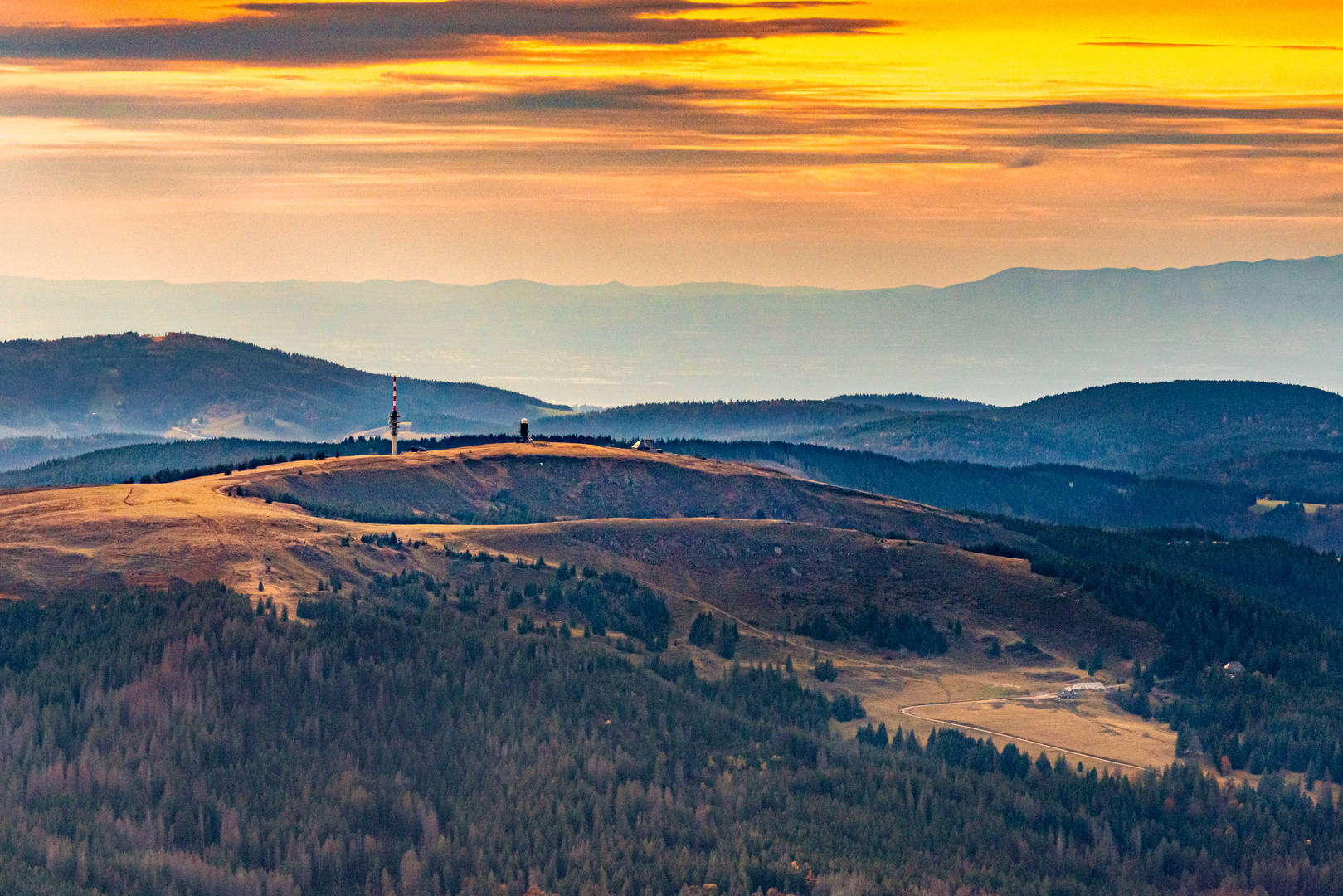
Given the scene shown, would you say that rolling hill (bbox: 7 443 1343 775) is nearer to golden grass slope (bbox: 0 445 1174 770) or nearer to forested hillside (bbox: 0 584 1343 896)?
golden grass slope (bbox: 0 445 1174 770)

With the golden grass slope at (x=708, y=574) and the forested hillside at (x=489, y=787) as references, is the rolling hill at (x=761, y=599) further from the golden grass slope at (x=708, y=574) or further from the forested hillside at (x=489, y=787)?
the forested hillside at (x=489, y=787)

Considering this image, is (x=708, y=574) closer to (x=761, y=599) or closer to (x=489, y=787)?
(x=761, y=599)

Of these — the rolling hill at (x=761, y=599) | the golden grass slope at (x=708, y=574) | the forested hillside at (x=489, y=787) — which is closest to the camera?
the forested hillside at (x=489, y=787)

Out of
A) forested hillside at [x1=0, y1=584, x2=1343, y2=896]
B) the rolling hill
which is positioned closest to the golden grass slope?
the rolling hill

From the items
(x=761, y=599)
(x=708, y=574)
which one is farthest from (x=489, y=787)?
(x=708, y=574)

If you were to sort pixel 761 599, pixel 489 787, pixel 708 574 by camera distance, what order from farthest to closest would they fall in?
pixel 708 574
pixel 761 599
pixel 489 787

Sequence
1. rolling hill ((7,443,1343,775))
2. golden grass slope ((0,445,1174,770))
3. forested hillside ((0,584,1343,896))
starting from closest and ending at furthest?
forested hillside ((0,584,1343,896)), golden grass slope ((0,445,1174,770)), rolling hill ((7,443,1343,775))

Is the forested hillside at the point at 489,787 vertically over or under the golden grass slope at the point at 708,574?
under

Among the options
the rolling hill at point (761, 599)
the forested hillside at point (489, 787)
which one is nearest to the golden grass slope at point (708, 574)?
the rolling hill at point (761, 599)
